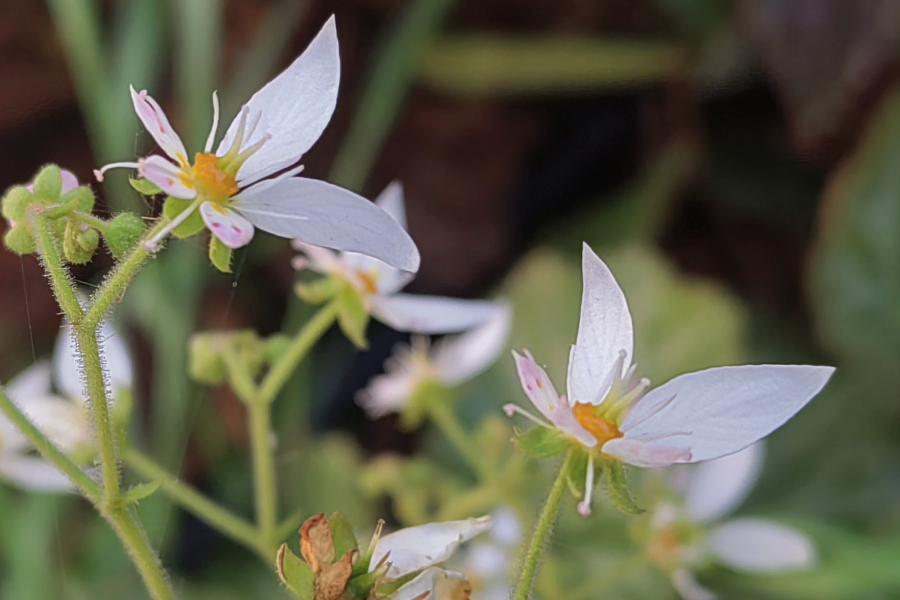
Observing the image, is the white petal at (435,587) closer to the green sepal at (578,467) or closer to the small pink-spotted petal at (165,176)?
the green sepal at (578,467)

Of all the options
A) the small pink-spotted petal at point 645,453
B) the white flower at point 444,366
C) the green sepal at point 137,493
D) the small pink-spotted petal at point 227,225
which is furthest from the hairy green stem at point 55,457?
the white flower at point 444,366

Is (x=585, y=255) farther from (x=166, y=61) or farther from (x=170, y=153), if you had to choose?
(x=166, y=61)

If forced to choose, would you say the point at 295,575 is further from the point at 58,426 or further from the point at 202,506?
the point at 58,426

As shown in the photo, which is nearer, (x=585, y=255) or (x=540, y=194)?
(x=585, y=255)

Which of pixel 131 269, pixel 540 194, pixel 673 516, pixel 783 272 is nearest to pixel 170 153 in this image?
pixel 131 269

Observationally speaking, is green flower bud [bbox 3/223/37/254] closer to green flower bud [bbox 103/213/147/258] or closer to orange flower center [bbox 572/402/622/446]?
green flower bud [bbox 103/213/147/258]

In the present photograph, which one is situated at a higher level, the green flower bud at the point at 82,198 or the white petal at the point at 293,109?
the white petal at the point at 293,109

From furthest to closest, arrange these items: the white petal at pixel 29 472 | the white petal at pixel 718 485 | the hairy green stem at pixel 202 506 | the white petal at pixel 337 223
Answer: the white petal at pixel 718 485
the white petal at pixel 29 472
the hairy green stem at pixel 202 506
the white petal at pixel 337 223

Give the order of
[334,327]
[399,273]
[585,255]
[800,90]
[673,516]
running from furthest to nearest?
[334,327] → [800,90] → [673,516] → [399,273] → [585,255]
